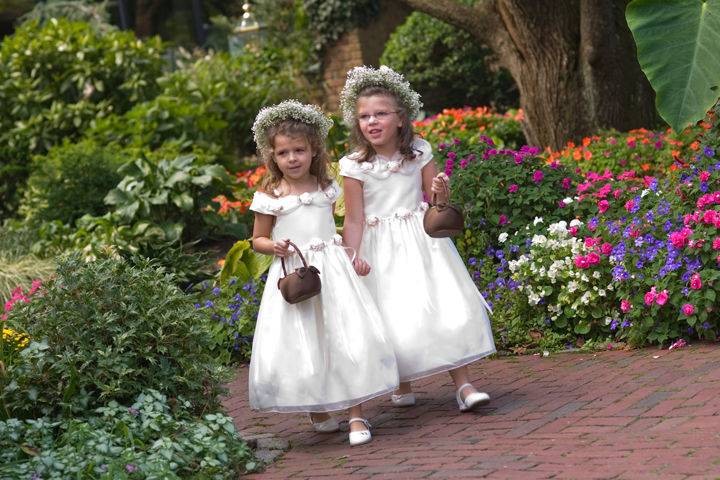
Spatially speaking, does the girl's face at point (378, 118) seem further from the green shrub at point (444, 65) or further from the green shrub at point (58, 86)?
the green shrub at point (444, 65)

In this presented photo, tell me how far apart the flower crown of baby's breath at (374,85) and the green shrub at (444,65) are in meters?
8.23

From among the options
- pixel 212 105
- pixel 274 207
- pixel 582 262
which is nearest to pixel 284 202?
pixel 274 207

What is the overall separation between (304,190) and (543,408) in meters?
1.37

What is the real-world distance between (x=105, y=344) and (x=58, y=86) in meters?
7.99

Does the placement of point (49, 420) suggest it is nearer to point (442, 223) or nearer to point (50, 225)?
point (442, 223)

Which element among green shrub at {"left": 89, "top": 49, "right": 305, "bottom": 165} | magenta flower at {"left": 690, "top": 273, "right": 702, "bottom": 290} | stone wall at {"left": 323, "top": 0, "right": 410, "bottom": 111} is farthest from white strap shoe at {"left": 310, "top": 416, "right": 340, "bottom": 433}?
stone wall at {"left": 323, "top": 0, "right": 410, "bottom": 111}

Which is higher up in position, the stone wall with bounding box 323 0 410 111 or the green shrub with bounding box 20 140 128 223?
the stone wall with bounding box 323 0 410 111

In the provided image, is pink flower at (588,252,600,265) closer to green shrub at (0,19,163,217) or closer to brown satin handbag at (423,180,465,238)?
brown satin handbag at (423,180,465,238)

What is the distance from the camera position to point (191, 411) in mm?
4539

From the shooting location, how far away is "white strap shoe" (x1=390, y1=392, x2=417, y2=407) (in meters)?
5.10

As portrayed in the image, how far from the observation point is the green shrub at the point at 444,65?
43.7 feet

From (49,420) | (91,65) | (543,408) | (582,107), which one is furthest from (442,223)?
(91,65)

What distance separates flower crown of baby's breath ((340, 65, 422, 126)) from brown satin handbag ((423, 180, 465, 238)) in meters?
0.59

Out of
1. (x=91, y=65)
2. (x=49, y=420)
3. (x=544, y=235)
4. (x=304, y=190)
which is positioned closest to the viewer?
(x=49, y=420)
